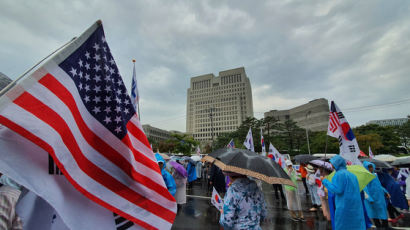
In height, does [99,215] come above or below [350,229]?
above

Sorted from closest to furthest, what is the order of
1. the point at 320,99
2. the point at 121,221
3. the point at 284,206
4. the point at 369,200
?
the point at 121,221
the point at 369,200
the point at 284,206
the point at 320,99

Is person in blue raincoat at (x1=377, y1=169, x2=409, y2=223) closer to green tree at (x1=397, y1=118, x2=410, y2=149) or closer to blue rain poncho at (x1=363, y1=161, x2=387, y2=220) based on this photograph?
blue rain poncho at (x1=363, y1=161, x2=387, y2=220)

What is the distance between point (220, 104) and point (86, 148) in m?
111

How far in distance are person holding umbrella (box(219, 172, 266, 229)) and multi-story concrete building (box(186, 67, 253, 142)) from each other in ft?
327

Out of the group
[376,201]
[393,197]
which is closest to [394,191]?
[393,197]

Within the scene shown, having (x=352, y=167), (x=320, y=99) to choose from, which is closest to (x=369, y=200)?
(x=352, y=167)

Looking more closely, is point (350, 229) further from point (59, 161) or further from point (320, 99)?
point (320, 99)

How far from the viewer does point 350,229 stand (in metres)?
3.32

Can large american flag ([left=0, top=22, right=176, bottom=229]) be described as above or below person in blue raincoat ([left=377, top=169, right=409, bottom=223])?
above

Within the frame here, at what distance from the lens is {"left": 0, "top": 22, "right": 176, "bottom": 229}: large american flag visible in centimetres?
119

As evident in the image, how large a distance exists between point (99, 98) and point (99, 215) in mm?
911

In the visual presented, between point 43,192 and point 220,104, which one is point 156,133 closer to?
point 220,104

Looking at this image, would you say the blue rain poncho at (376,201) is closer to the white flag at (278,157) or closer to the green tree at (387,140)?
the white flag at (278,157)

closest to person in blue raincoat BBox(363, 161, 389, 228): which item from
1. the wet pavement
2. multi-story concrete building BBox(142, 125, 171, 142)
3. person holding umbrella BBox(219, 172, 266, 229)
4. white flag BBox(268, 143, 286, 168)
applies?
the wet pavement
